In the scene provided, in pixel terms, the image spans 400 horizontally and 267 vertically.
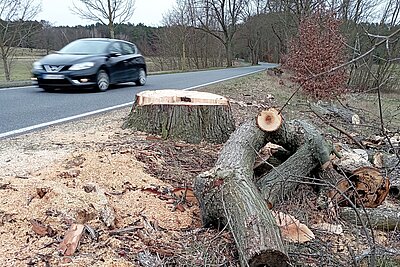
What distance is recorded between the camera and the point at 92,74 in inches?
424

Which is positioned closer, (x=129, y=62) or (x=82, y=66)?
(x=82, y=66)

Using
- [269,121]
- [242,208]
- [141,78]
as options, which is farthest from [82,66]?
[242,208]

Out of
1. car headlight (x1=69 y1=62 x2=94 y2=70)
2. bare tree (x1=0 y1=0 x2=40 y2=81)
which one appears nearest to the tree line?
bare tree (x1=0 y1=0 x2=40 y2=81)

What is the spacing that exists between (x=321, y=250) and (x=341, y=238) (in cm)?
61

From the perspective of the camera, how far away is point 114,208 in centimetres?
312

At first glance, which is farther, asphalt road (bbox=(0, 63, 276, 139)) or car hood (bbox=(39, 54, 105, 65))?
car hood (bbox=(39, 54, 105, 65))

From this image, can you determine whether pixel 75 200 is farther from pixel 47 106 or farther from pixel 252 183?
pixel 47 106

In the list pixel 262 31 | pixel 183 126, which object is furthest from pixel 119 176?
pixel 262 31

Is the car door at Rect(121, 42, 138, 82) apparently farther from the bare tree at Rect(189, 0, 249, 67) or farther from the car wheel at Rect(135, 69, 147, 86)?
the bare tree at Rect(189, 0, 249, 67)

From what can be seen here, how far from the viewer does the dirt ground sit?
2576 mm

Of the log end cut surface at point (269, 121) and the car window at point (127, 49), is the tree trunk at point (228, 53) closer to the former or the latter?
the car window at point (127, 49)

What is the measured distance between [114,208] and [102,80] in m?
8.63

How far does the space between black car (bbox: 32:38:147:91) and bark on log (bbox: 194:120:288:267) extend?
7.45 m

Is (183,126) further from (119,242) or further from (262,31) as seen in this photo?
(262,31)
